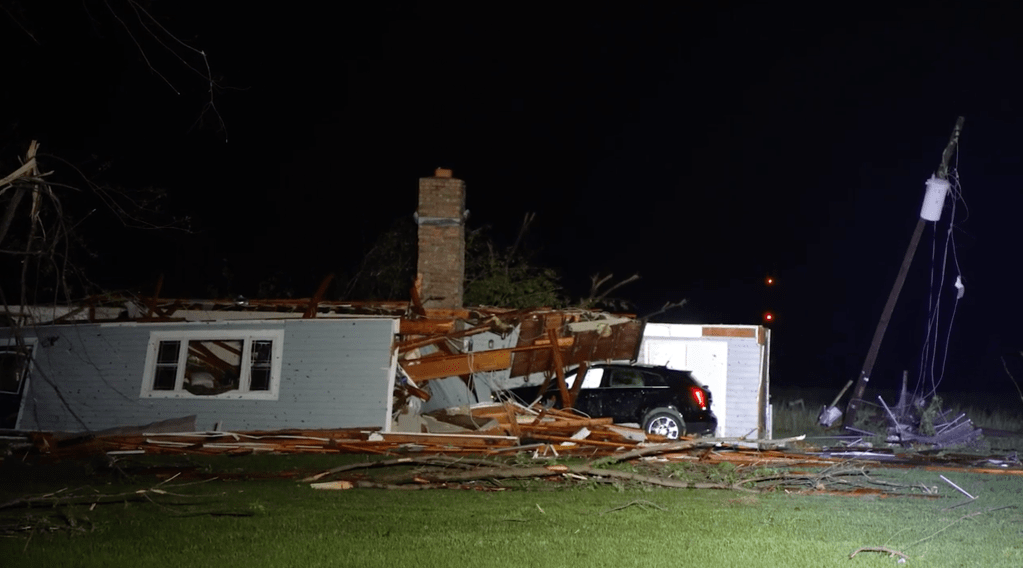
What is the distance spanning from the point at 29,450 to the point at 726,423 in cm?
1167

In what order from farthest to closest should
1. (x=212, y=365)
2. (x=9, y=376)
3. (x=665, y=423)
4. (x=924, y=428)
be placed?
1. (x=924, y=428)
2. (x=212, y=365)
3. (x=665, y=423)
4. (x=9, y=376)

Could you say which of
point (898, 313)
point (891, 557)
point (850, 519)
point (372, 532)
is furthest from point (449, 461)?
point (898, 313)

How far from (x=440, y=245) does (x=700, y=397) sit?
5132 millimetres

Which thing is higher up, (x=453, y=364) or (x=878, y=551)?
(x=453, y=364)

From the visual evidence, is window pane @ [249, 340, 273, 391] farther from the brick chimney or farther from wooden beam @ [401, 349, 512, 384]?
the brick chimney

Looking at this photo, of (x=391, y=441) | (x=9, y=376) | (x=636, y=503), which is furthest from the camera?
(x=9, y=376)

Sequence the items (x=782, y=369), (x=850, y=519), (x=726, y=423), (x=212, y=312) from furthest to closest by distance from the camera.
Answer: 1. (x=782, y=369)
2. (x=726, y=423)
3. (x=212, y=312)
4. (x=850, y=519)

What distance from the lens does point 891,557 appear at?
256 inches

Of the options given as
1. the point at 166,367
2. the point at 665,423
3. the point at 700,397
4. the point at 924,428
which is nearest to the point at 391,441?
the point at 166,367

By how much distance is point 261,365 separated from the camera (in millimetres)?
14414

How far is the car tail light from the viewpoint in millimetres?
15639

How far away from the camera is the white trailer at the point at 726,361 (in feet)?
57.0

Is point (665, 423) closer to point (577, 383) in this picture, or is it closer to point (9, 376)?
point (577, 383)

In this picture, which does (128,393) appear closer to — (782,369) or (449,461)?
(449,461)
